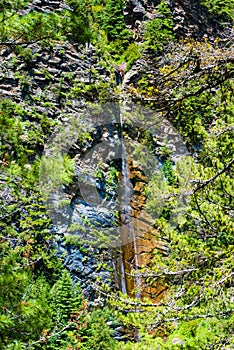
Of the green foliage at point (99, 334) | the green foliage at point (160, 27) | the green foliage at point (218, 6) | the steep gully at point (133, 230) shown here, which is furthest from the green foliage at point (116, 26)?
the green foliage at point (99, 334)

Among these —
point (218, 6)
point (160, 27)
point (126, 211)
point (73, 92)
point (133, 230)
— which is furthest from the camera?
point (218, 6)

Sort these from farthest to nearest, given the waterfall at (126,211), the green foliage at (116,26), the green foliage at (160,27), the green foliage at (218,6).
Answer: the green foliage at (218,6), the green foliage at (116,26), the green foliage at (160,27), the waterfall at (126,211)

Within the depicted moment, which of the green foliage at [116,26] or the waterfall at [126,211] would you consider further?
the green foliage at [116,26]

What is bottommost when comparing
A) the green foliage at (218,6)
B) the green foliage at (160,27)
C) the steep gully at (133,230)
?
the steep gully at (133,230)

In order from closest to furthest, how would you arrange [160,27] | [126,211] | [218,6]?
[126,211], [160,27], [218,6]

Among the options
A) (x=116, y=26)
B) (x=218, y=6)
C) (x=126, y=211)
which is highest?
(x=218, y=6)

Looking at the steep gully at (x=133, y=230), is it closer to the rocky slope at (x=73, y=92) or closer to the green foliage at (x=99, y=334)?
the rocky slope at (x=73, y=92)

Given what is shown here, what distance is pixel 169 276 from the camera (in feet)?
10.1

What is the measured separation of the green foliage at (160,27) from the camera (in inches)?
437

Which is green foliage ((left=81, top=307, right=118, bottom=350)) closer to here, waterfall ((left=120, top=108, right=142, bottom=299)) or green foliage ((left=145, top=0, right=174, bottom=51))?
waterfall ((left=120, top=108, right=142, bottom=299))

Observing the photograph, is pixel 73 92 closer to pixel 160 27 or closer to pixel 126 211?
pixel 126 211

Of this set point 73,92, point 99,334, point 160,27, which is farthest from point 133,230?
point 160,27

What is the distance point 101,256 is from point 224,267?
553 centimetres

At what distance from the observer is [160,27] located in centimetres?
1132
